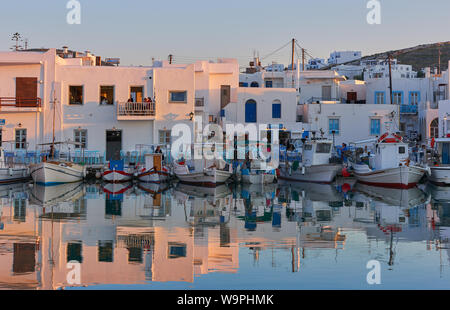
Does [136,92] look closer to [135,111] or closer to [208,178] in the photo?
[135,111]

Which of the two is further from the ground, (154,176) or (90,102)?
(90,102)

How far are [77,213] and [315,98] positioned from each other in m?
36.1

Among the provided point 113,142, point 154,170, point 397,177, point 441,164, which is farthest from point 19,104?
point 441,164

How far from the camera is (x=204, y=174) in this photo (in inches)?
1319

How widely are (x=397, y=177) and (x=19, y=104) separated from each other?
22577mm

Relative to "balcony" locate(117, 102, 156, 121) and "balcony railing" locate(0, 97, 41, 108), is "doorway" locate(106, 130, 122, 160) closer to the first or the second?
"balcony" locate(117, 102, 156, 121)

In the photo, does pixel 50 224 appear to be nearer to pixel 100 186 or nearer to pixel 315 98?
pixel 100 186

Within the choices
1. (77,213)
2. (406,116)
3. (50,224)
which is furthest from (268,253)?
(406,116)

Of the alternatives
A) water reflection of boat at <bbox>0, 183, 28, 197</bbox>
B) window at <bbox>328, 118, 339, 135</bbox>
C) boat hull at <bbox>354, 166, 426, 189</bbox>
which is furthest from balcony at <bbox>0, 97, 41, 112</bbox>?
window at <bbox>328, 118, 339, 135</bbox>

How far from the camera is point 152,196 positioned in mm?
28234

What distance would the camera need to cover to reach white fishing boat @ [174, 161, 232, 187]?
110 feet

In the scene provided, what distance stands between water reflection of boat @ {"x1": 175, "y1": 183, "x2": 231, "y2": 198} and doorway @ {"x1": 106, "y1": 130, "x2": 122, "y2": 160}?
723 cm

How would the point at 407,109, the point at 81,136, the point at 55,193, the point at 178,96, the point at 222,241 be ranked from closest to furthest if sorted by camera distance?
the point at 222,241 < the point at 55,193 < the point at 81,136 < the point at 178,96 < the point at 407,109

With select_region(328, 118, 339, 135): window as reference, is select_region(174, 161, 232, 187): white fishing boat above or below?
below
